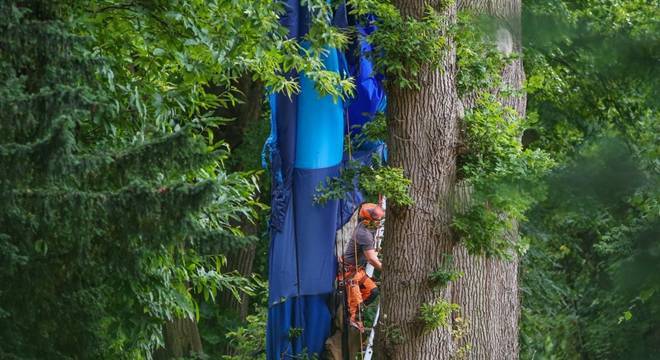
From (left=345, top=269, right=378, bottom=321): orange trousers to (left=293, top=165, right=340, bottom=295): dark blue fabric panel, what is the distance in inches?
10.9

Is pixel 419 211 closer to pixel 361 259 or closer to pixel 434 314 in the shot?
pixel 434 314

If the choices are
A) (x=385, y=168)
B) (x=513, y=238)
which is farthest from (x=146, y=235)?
(x=513, y=238)

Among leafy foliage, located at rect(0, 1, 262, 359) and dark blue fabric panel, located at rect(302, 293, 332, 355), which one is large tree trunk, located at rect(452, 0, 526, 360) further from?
leafy foliage, located at rect(0, 1, 262, 359)

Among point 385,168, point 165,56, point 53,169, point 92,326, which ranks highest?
point 165,56

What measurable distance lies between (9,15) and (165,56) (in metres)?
3.01

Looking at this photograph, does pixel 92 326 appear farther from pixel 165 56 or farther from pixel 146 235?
pixel 165 56

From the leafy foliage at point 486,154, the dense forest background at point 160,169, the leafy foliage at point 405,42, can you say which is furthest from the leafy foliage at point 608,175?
the leafy foliage at point 405,42

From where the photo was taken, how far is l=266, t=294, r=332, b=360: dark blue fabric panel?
1528 centimetres

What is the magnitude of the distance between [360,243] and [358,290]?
531 mm

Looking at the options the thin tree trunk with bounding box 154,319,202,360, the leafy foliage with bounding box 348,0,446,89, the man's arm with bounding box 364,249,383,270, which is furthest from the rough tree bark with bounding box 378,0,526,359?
the thin tree trunk with bounding box 154,319,202,360

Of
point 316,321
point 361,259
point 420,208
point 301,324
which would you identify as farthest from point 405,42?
point 301,324

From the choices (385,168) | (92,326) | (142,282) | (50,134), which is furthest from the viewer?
(385,168)

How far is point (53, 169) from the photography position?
9352 mm

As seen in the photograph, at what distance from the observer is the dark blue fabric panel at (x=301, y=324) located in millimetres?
15281
